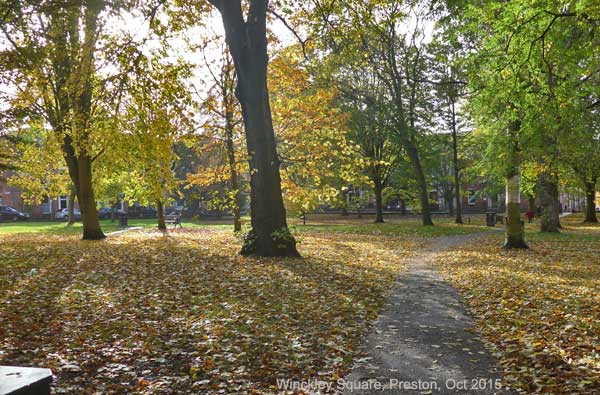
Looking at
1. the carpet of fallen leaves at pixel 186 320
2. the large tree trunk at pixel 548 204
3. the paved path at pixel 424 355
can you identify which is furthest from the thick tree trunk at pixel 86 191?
the large tree trunk at pixel 548 204

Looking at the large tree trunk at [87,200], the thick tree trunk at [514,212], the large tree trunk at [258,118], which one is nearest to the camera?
the large tree trunk at [258,118]

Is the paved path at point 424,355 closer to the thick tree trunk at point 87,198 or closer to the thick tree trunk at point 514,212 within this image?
the thick tree trunk at point 514,212

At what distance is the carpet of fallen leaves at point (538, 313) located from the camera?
190 inches

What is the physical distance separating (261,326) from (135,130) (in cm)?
760

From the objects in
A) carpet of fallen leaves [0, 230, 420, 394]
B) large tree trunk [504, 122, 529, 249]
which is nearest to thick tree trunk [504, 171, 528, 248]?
large tree trunk [504, 122, 529, 249]

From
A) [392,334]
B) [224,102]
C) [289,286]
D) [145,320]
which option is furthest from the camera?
[224,102]

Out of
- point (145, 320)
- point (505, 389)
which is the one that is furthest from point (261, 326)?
point (505, 389)

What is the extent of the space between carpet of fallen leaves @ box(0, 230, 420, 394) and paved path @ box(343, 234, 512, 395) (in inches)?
12.5

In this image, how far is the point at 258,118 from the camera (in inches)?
539

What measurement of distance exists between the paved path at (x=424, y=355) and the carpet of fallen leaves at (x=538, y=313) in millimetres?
271

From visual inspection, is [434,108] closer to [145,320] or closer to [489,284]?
[489,284]

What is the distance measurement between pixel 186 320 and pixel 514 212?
535 inches

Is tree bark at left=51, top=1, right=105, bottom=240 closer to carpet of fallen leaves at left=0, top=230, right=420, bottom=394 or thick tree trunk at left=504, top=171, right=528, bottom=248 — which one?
carpet of fallen leaves at left=0, top=230, right=420, bottom=394

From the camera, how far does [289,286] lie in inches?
389
